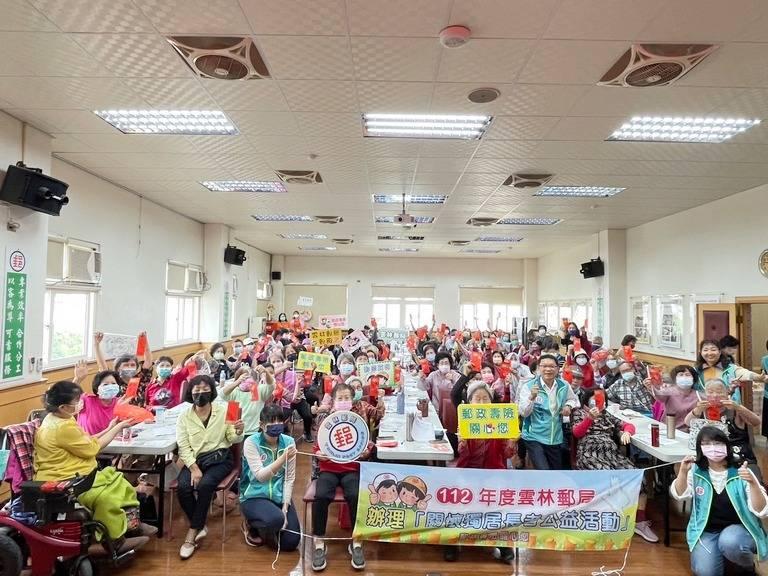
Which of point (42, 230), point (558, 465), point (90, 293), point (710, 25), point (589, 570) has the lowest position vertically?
point (589, 570)

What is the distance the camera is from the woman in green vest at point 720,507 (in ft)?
8.63

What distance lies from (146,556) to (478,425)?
2.49 m

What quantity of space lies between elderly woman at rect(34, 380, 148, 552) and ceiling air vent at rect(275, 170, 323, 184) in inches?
149

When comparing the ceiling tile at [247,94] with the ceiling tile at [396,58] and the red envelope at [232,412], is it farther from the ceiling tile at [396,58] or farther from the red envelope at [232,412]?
the red envelope at [232,412]

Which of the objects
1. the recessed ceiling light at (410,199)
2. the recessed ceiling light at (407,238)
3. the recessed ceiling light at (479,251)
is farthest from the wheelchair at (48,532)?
the recessed ceiling light at (479,251)

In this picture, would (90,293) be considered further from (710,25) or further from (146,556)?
(710,25)

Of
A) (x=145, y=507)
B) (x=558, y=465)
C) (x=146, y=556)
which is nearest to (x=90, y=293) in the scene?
(x=145, y=507)

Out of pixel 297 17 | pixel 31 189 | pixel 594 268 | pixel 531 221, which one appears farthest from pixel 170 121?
pixel 594 268

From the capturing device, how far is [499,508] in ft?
8.73

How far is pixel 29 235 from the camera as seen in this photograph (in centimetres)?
436

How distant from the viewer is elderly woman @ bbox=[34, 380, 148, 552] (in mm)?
2736

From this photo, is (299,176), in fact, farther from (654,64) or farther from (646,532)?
(646,532)

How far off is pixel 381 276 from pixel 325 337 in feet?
25.7

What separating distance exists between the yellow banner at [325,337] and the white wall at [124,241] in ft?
9.35
